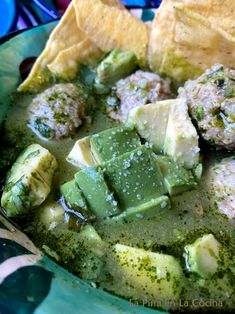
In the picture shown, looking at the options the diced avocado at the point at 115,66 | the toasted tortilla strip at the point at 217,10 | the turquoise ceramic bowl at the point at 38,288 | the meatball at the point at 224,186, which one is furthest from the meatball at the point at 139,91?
the turquoise ceramic bowl at the point at 38,288

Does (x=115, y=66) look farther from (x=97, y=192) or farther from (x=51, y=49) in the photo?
(x=97, y=192)

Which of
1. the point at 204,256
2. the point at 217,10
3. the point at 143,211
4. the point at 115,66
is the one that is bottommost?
the point at 204,256

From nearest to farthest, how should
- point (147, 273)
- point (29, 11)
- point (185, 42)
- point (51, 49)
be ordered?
point (147, 273) → point (185, 42) → point (51, 49) → point (29, 11)

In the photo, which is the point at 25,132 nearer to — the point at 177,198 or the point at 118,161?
the point at 118,161

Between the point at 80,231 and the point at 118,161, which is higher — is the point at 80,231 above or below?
below

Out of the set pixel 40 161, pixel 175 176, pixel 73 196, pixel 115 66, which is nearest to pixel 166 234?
pixel 175 176

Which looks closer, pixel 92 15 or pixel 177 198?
pixel 177 198

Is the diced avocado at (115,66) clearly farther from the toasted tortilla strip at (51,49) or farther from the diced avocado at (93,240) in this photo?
the diced avocado at (93,240)

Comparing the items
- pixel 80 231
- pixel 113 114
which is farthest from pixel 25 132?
pixel 80 231
